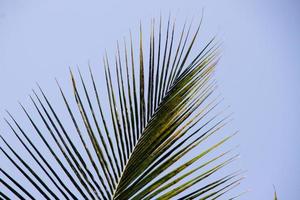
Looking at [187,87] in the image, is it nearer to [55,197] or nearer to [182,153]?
[182,153]

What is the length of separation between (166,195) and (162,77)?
85 centimetres

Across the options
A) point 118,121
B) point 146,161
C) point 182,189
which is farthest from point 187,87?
point 182,189

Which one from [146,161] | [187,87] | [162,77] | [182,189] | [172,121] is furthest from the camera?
[162,77]

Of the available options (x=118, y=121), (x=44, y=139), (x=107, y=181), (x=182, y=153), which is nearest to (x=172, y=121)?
(x=182, y=153)

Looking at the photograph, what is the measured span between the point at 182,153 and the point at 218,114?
0.33 metres

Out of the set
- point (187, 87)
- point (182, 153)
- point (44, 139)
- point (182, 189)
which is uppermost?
point (44, 139)

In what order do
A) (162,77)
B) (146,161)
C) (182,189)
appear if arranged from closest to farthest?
1. (182,189)
2. (146,161)
3. (162,77)

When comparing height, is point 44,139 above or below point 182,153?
above

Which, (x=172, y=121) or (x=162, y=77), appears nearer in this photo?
(x=172, y=121)

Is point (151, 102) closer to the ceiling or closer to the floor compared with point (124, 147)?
closer to the ceiling

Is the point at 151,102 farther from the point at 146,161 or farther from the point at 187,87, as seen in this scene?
the point at 146,161

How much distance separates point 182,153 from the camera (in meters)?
1.32

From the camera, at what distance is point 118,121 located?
5.08 feet

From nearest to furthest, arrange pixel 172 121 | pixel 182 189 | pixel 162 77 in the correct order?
pixel 182 189
pixel 172 121
pixel 162 77
